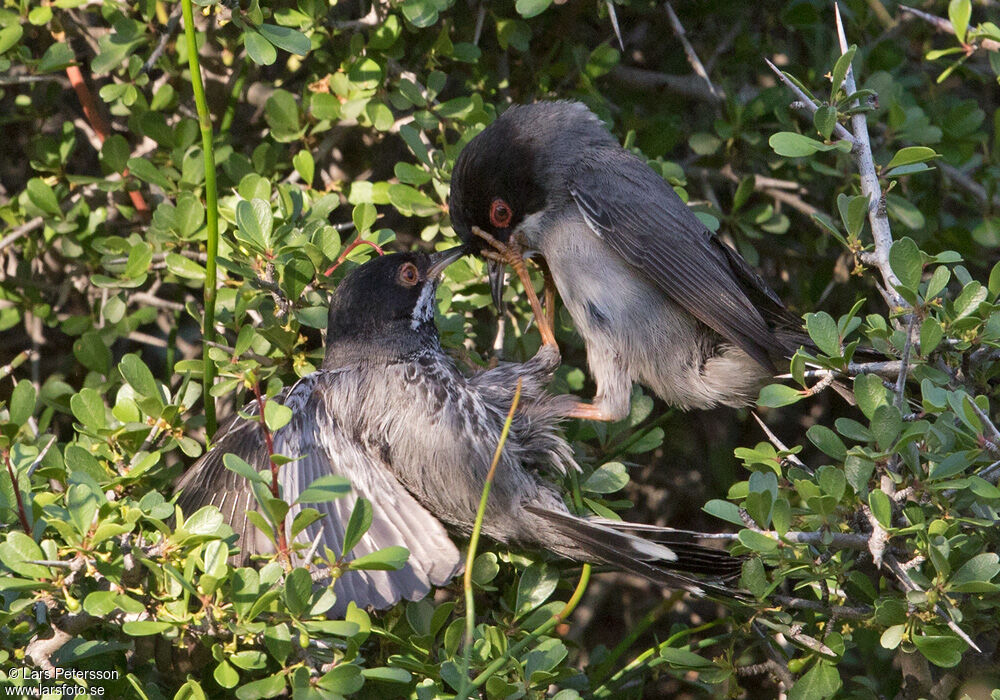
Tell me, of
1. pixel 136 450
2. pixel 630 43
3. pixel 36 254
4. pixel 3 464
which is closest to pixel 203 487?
pixel 136 450

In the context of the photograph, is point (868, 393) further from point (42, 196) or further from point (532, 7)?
point (42, 196)

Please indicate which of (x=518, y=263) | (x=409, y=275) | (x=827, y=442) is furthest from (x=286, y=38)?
(x=827, y=442)

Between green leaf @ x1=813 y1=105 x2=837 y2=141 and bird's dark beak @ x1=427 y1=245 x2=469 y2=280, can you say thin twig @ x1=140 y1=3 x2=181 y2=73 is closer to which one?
bird's dark beak @ x1=427 y1=245 x2=469 y2=280

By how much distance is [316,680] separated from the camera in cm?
238

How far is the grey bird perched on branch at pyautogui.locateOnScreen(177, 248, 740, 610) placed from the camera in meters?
3.08

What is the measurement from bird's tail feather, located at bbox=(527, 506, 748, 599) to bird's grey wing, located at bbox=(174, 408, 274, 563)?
95cm

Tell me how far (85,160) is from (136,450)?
1952 millimetres

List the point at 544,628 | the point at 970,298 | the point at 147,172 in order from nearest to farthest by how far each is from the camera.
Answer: the point at 970,298, the point at 544,628, the point at 147,172

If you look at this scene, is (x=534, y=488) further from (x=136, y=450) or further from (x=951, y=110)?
(x=951, y=110)

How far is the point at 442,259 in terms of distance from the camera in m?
3.72

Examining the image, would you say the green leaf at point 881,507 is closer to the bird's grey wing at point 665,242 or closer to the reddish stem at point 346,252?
the bird's grey wing at point 665,242

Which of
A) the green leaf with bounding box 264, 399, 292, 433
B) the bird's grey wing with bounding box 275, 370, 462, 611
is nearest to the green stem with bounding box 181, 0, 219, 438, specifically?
the bird's grey wing with bounding box 275, 370, 462, 611

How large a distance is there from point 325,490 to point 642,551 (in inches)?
48.9

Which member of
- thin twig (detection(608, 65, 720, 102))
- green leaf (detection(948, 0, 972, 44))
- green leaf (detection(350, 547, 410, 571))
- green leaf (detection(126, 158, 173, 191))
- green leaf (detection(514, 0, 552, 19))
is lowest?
green leaf (detection(350, 547, 410, 571))
